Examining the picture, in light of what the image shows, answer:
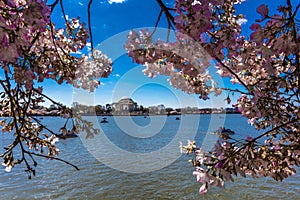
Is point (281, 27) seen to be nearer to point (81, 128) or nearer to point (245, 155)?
point (245, 155)

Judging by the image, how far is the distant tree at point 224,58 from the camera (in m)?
1.79

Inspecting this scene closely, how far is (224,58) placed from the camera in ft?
8.82

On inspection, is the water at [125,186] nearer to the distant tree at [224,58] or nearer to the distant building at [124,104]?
the distant tree at [224,58]

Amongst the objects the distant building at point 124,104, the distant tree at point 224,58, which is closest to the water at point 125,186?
the distant tree at point 224,58

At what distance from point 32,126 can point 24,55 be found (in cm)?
165

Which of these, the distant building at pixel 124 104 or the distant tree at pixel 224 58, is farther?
the distant building at pixel 124 104

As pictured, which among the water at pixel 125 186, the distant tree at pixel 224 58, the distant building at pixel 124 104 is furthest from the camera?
the distant building at pixel 124 104

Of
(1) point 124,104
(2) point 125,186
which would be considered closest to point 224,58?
(2) point 125,186

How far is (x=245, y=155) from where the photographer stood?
2.04 m

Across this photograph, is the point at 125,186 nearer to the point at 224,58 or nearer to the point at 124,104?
the point at 224,58

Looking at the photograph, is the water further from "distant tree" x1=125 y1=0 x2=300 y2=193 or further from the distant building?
the distant building

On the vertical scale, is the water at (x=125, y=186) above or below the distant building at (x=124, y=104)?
below

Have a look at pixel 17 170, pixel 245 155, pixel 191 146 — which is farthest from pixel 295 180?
pixel 17 170

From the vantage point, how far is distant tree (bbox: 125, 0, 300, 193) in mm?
1792
